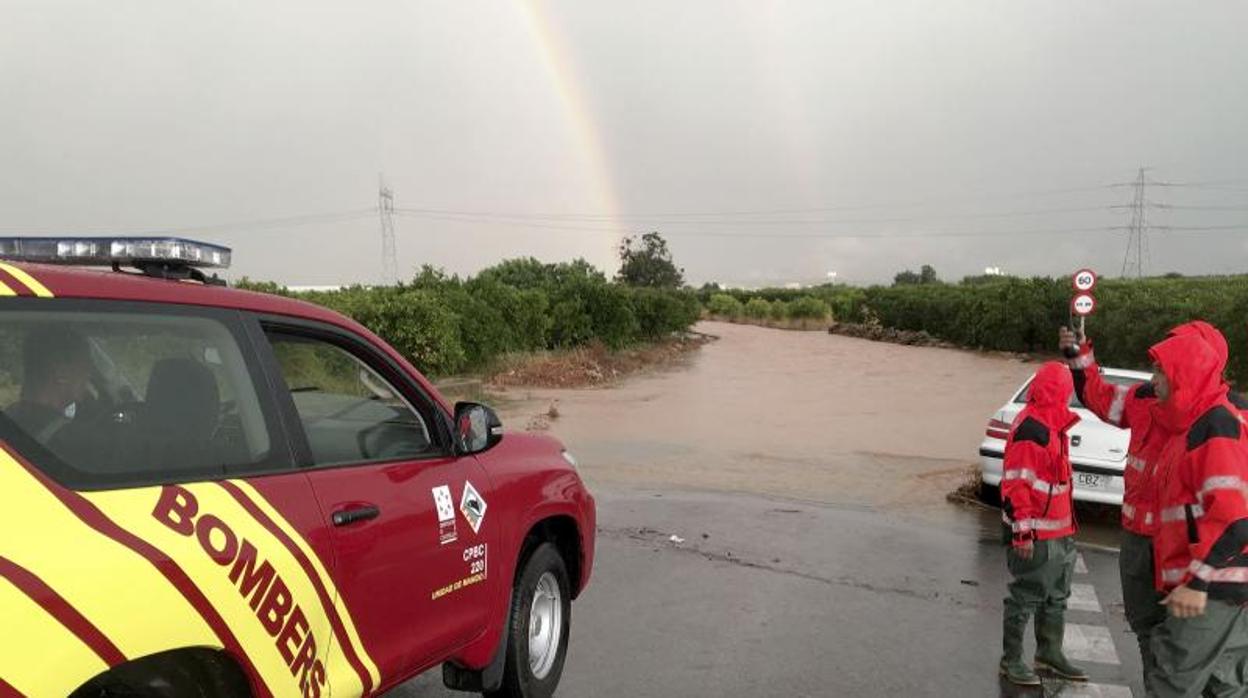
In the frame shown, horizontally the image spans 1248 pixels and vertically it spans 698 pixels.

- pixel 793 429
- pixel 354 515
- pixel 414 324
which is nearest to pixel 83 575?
pixel 354 515

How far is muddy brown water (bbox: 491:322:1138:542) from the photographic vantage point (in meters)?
11.0

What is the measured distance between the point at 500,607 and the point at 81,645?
1938 millimetres

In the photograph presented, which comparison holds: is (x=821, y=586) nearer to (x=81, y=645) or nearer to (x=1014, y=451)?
(x=1014, y=451)

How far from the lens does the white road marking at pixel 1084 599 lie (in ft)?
19.7

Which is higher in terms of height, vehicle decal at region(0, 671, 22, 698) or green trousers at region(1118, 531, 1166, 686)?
vehicle decal at region(0, 671, 22, 698)

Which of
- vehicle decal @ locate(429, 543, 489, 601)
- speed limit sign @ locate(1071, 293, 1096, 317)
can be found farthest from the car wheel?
vehicle decal @ locate(429, 543, 489, 601)

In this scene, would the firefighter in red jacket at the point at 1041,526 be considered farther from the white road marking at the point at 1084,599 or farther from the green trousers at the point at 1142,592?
the white road marking at the point at 1084,599

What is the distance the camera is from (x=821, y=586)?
6.49m

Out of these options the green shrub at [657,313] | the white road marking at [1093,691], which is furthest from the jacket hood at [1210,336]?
the green shrub at [657,313]

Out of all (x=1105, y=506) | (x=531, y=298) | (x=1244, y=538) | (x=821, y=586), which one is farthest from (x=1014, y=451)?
(x=531, y=298)

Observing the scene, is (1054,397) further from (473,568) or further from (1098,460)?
(1098,460)

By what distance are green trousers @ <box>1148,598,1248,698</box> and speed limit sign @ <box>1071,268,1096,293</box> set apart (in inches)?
127

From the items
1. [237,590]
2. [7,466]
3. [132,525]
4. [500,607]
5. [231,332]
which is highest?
[231,332]

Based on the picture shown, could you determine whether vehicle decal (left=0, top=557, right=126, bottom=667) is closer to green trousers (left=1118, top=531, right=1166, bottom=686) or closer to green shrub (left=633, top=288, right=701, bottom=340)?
green trousers (left=1118, top=531, right=1166, bottom=686)
